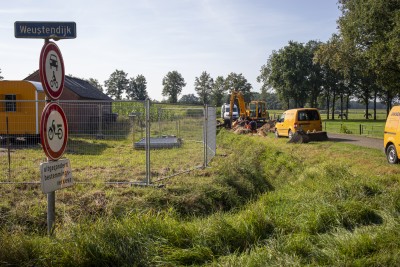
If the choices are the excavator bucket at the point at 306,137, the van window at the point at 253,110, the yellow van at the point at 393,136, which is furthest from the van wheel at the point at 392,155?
the van window at the point at 253,110

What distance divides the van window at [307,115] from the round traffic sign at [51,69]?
19.2 metres

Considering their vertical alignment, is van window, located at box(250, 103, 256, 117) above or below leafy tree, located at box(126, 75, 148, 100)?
below

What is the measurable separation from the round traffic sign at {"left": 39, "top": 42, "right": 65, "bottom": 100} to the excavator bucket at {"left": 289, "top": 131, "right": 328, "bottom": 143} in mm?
16065

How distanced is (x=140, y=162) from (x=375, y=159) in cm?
757

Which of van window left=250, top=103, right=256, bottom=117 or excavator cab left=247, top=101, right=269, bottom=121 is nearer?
excavator cab left=247, top=101, right=269, bottom=121

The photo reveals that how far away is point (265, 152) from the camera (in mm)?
17578

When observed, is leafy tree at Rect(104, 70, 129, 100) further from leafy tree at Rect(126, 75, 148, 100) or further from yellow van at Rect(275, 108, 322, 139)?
yellow van at Rect(275, 108, 322, 139)

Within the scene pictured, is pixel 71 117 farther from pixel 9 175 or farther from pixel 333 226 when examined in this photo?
pixel 333 226

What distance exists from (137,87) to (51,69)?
118 meters

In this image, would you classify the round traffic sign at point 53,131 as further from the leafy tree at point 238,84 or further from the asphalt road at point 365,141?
the leafy tree at point 238,84

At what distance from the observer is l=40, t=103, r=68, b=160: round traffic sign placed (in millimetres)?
4492

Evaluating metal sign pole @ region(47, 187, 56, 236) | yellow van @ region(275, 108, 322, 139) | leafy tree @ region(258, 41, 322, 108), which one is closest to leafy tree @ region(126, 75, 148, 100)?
leafy tree @ region(258, 41, 322, 108)

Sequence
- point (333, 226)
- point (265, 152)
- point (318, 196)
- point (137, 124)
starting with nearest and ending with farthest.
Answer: point (333, 226) < point (318, 196) < point (137, 124) < point (265, 152)

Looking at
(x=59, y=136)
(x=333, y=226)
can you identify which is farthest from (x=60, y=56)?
(x=333, y=226)
